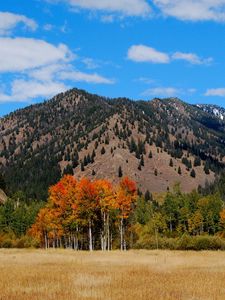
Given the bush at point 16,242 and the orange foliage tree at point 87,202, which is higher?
the orange foliage tree at point 87,202

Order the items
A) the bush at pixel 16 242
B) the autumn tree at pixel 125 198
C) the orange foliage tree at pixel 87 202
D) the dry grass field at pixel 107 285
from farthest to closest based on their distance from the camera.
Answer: the bush at pixel 16 242 → the autumn tree at pixel 125 198 → the orange foliage tree at pixel 87 202 → the dry grass field at pixel 107 285

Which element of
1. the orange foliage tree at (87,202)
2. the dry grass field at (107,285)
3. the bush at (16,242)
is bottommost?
the bush at (16,242)

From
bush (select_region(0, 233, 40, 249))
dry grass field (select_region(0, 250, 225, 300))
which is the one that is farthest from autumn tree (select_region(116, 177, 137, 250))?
dry grass field (select_region(0, 250, 225, 300))

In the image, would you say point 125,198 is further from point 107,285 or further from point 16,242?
point 107,285

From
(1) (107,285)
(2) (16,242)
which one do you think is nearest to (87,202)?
(2) (16,242)

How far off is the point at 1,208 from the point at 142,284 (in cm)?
10467

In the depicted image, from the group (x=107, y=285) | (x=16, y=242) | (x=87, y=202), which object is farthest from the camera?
(x=16, y=242)

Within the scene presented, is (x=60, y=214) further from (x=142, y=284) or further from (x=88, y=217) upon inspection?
(x=142, y=284)

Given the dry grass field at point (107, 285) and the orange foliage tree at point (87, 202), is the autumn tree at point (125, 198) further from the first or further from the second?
the dry grass field at point (107, 285)

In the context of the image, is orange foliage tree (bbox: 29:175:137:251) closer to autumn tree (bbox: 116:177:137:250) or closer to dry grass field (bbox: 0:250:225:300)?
autumn tree (bbox: 116:177:137:250)

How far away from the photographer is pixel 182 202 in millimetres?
125375

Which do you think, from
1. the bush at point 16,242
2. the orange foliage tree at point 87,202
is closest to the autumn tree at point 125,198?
the orange foliage tree at point 87,202

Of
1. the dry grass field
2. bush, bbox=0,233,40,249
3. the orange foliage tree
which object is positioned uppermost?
the orange foliage tree

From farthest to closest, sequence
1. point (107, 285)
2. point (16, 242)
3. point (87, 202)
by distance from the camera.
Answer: point (16, 242), point (87, 202), point (107, 285)
